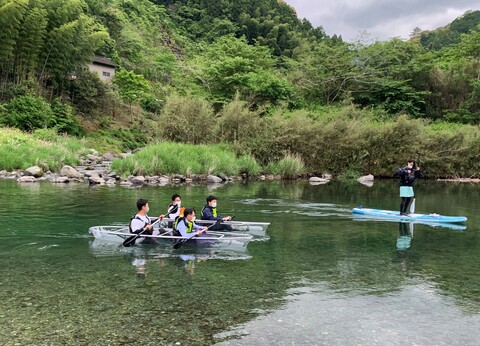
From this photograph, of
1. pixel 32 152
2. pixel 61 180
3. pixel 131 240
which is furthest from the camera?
pixel 32 152

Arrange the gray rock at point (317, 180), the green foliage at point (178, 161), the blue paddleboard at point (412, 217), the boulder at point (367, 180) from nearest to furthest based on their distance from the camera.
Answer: the blue paddleboard at point (412, 217) < the green foliage at point (178, 161) < the boulder at point (367, 180) < the gray rock at point (317, 180)

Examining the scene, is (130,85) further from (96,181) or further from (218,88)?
(96,181)

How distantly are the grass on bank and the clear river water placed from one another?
10202mm

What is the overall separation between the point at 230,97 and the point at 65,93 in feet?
46.0

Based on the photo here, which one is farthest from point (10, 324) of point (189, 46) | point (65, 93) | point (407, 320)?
point (189, 46)

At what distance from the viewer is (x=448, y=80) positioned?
40.2m

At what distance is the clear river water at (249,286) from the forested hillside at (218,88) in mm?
15165

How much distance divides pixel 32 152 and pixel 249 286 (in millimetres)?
20081

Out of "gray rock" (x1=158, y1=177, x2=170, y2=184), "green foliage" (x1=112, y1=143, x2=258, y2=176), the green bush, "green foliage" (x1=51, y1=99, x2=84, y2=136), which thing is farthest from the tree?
"gray rock" (x1=158, y1=177, x2=170, y2=184)

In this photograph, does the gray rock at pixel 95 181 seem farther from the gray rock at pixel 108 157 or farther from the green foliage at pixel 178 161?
the gray rock at pixel 108 157

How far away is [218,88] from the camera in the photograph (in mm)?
34562

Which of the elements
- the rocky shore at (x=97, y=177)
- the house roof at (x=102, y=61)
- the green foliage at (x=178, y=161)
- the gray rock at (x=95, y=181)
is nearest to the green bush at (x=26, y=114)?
Result: the rocky shore at (x=97, y=177)

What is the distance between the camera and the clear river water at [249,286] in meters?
5.20

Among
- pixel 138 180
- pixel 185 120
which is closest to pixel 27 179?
pixel 138 180
